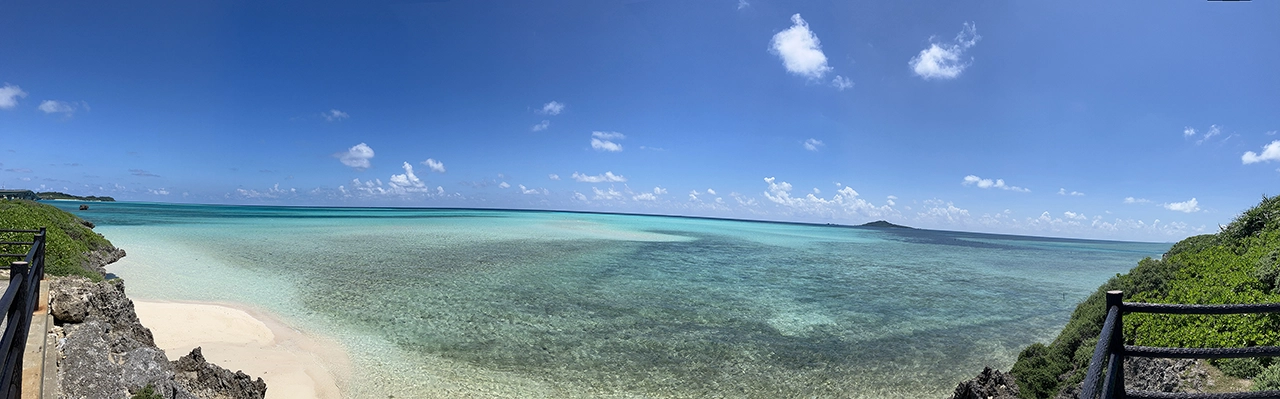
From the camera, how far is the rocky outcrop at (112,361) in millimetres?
5602

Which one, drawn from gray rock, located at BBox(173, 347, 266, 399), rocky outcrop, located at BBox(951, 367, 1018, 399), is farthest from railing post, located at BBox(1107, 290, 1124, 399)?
gray rock, located at BBox(173, 347, 266, 399)

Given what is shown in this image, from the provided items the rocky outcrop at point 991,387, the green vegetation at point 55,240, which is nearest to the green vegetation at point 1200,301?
the rocky outcrop at point 991,387

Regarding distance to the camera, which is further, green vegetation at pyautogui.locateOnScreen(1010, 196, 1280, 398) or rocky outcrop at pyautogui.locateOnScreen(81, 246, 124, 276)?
rocky outcrop at pyautogui.locateOnScreen(81, 246, 124, 276)

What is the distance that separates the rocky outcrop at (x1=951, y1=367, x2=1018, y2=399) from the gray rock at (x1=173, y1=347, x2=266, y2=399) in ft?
38.3

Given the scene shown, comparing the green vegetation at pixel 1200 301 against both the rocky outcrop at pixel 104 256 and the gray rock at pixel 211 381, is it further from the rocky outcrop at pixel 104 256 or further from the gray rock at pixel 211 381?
the rocky outcrop at pixel 104 256

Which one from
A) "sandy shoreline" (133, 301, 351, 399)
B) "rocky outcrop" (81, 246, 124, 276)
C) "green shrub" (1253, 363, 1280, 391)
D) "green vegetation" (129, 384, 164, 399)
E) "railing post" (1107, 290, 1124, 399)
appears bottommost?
"sandy shoreline" (133, 301, 351, 399)

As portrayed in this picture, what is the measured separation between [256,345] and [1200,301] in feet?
58.8

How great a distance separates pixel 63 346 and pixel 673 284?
18081mm

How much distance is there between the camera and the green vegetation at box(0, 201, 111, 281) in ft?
36.7

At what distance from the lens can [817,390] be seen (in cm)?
979

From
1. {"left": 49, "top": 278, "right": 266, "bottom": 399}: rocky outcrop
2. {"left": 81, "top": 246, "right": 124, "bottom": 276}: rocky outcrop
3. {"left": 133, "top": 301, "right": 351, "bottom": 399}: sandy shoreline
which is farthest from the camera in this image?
{"left": 81, "top": 246, "right": 124, "bottom": 276}: rocky outcrop

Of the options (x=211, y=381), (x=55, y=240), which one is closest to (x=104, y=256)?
(x=55, y=240)

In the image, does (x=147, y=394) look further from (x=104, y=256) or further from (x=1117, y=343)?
(x=104, y=256)

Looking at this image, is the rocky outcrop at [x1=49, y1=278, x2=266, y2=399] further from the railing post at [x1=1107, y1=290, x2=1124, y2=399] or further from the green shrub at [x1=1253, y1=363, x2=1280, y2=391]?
the green shrub at [x1=1253, y1=363, x2=1280, y2=391]
